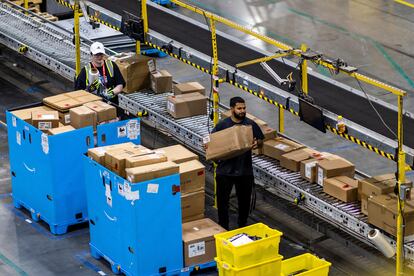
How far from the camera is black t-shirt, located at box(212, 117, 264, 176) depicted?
13.3m

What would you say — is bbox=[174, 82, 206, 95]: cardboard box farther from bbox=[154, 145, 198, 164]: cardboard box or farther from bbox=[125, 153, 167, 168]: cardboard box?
bbox=[125, 153, 167, 168]: cardboard box

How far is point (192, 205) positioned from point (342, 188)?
1813mm

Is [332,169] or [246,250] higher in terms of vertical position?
[332,169]

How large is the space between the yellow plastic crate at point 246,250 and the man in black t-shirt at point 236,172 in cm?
116

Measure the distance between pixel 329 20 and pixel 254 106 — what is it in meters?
4.99

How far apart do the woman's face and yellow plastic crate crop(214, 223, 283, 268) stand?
3.88 m

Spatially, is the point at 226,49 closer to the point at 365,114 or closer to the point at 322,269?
the point at 365,114

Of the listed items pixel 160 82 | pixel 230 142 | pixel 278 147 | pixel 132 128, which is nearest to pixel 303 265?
pixel 230 142

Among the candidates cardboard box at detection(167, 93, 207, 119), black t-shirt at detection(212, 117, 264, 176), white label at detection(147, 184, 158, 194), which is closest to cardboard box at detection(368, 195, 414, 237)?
black t-shirt at detection(212, 117, 264, 176)

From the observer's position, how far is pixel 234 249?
469 inches

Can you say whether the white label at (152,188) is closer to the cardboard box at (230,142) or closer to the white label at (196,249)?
the white label at (196,249)

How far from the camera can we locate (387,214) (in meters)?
12.1

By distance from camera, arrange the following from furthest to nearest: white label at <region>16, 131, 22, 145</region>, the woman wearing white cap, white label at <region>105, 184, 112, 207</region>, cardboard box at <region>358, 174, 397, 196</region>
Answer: the woman wearing white cap, white label at <region>16, 131, 22, 145</region>, white label at <region>105, 184, 112, 207</region>, cardboard box at <region>358, 174, 397, 196</region>

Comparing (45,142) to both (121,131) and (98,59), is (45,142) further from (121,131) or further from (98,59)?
(98,59)
